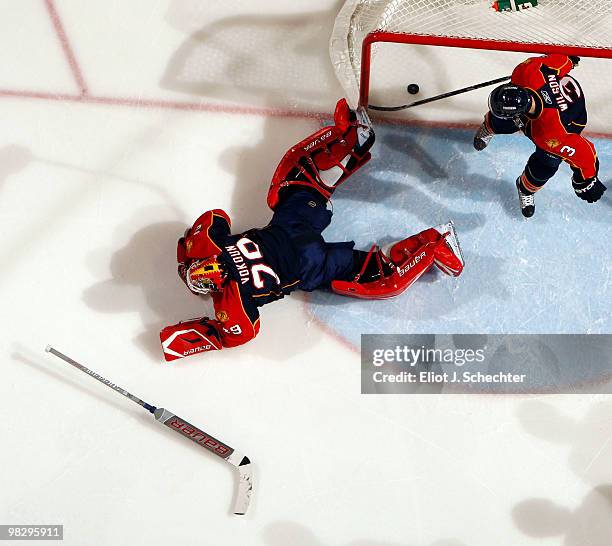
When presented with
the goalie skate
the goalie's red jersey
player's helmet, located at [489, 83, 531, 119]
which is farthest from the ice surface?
player's helmet, located at [489, 83, 531, 119]

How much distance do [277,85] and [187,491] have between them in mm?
1678

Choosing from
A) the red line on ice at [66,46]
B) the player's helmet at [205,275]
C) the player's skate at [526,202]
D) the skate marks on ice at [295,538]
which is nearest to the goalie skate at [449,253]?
the player's skate at [526,202]

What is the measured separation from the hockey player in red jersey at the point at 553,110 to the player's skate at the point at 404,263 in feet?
1.59

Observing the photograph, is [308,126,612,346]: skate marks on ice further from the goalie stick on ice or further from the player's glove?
the goalie stick on ice

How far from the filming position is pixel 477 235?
11.7 ft

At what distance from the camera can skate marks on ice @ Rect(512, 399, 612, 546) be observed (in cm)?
329

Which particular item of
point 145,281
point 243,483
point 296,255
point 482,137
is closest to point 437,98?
point 482,137

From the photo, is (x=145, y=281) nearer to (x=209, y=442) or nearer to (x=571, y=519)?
(x=209, y=442)

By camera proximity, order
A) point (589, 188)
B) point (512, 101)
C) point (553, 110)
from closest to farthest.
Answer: point (512, 101) → point (553, 110) → point (589, 188)

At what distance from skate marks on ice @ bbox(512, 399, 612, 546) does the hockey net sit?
1368 millimetres

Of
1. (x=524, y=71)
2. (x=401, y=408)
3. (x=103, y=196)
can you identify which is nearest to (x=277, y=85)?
(x=103, y=196)

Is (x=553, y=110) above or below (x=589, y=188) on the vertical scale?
above

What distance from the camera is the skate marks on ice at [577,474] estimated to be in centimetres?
329

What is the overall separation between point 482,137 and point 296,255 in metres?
0.91
